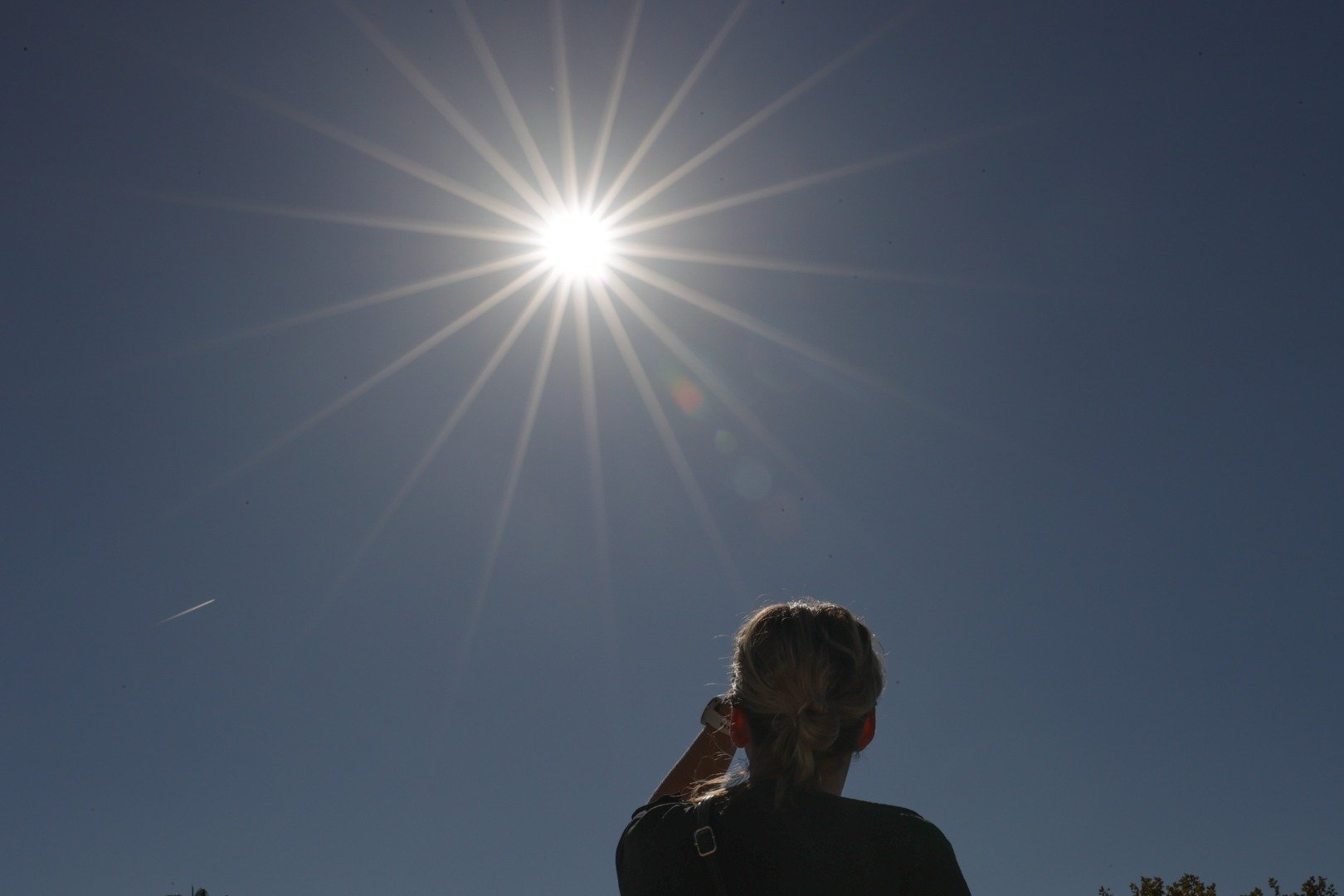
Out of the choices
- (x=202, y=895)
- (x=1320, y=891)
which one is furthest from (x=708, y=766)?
(x=202, y=895)

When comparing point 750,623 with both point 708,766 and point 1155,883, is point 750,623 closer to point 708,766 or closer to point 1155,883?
point 708,766

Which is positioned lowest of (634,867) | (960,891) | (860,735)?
(960,891)

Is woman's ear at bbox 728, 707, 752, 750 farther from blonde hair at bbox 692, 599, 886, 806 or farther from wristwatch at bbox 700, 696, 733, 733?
wristwatch at bbox 700, 696, 733, 733

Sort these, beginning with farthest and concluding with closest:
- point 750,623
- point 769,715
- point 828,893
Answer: point 750,623
point 769,715
point 828,893

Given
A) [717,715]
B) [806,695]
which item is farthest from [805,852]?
[717,715]

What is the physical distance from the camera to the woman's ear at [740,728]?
2.30 meters

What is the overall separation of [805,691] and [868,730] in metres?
0.24

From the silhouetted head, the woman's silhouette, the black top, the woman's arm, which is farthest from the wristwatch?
the black top

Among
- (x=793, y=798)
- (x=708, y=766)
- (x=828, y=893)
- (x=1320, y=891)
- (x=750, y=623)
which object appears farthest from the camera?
(x=1320, y=891)

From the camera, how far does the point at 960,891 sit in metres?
1.99

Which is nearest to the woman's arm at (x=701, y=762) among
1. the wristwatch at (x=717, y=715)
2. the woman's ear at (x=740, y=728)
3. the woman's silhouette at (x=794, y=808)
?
the wristwatch at (x=717, y=715)

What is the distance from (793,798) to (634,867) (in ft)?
1.47

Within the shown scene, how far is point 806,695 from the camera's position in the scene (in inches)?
86.7

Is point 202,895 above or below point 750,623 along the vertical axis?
above
